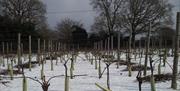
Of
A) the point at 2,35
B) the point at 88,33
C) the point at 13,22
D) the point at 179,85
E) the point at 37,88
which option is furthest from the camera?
the point at 88,33

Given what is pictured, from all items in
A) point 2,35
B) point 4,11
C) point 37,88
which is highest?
point 4,11

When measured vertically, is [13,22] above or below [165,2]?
below

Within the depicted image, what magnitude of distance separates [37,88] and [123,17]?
41.0 m

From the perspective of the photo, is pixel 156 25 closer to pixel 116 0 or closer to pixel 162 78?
pixel 116 0

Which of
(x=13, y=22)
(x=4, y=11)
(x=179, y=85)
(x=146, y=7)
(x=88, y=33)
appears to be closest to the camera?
(x=179, y=85)

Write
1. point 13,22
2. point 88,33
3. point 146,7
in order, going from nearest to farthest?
point 13,22
point 146,7
point 88,33

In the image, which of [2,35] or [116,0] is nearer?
[2,35]

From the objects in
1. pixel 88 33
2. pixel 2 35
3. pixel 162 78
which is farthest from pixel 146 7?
pixel 162 78

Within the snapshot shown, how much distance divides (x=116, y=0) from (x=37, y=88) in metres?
42.9

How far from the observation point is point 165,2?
167 ft

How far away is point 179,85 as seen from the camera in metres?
8.52

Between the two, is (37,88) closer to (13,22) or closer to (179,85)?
(179,85)

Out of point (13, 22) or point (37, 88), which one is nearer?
point (37, 88)

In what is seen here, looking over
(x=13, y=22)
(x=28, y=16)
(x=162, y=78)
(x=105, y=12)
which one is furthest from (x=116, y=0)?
(x=162, y=78)
